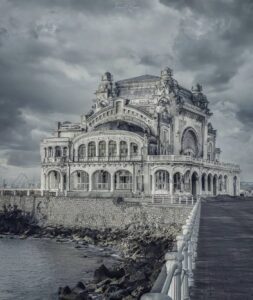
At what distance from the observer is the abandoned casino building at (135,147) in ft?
218

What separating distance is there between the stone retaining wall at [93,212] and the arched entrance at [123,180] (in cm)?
756

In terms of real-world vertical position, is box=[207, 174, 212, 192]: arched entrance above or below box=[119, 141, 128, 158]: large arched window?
below

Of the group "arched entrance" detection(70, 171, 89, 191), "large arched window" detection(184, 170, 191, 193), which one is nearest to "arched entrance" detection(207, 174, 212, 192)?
"large arched window" detection(184, 170, 191, 193)

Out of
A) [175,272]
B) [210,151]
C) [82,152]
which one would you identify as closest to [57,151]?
[82,152]

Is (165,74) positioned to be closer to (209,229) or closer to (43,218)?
(43,218)

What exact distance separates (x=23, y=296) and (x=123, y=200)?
1197 inches

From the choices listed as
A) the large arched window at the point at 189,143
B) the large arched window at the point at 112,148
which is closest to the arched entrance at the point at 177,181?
the large arched window at the point at 112,148

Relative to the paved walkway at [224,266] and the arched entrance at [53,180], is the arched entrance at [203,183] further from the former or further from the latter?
the paved walkway at [224,266]

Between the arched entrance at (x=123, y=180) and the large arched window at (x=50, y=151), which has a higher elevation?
the large arched window at (x=50, y=151)

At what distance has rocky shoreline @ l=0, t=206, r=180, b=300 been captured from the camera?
88.8 ft

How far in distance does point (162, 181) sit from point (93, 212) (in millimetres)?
11451

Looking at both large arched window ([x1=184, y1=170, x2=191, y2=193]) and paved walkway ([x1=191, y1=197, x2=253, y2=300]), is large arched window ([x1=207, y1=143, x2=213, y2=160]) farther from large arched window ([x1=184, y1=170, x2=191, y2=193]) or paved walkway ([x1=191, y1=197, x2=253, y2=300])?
paved walkway ([x1=191, y1=197, x2=253, y2=300])

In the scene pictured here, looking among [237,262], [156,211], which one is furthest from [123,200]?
[237,262]

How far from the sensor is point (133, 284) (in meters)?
27.3
